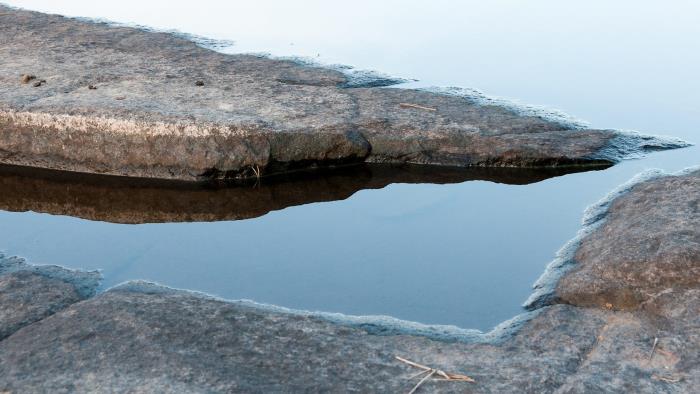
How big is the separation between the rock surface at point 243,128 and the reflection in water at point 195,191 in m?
0.07

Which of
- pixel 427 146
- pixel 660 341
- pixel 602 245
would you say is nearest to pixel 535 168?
pixel 427 146

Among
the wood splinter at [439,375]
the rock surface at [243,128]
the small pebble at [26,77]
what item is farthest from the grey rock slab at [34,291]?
the small pebble at [26,77]

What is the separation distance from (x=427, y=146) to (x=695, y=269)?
5.53 ft

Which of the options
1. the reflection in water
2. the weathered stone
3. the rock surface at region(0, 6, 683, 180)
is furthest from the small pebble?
the weathered stone

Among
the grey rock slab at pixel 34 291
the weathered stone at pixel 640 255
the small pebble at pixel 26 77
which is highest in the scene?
the small pebble at pixel 26 77

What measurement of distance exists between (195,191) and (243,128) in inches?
13.9

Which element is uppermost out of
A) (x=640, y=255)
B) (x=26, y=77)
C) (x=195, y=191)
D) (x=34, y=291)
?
(x=26, y=77)

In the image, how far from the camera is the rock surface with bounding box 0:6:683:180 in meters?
4.05

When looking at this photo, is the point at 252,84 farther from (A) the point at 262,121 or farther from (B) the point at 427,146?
(B) the point at 427,146

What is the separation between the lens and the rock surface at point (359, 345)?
7.55ft

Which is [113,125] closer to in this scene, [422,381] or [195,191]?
[195,191]

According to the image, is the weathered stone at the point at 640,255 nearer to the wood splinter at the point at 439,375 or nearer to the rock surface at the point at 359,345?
the rock surface at the point at 359,345

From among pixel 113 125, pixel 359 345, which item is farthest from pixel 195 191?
pixel 359 345

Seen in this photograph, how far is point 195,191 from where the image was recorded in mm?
3939
